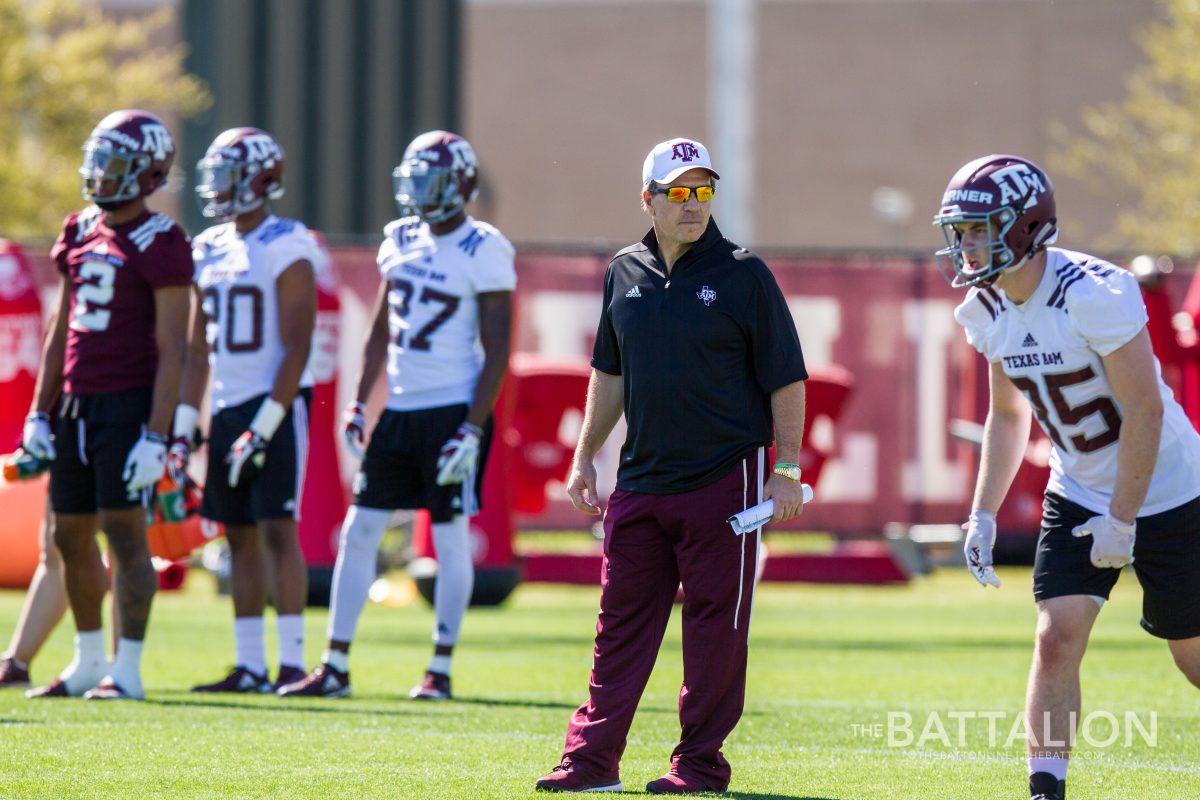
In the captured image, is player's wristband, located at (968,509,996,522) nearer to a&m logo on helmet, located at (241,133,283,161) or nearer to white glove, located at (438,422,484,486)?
white glove, located at (438,422,484,486)

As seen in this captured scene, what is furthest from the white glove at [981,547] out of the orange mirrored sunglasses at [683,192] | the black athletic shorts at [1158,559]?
the orange mirrored sunglasses at [683,192]

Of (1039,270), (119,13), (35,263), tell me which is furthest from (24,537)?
(119,13)

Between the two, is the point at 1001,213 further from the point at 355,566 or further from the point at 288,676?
the point at 288,676

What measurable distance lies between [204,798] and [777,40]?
32.2 metres

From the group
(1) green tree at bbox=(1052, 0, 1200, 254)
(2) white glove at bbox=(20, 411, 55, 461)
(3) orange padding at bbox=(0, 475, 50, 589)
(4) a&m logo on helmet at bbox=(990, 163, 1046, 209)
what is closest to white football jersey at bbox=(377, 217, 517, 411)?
(2) white glove at bbox=(20, 411, 55, 461)

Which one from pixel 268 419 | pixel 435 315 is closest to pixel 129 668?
pixel 268 419

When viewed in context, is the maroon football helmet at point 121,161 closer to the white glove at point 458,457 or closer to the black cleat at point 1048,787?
the white glove at point 458,457

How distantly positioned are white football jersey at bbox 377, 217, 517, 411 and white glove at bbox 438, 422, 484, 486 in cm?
27

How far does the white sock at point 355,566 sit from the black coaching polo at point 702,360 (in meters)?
2.49

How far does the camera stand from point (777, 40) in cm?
3662

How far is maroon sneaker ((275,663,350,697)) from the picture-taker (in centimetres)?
792

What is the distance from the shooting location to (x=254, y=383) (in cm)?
822

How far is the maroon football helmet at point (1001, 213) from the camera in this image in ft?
17.9

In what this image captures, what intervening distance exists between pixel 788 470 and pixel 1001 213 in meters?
0.92
